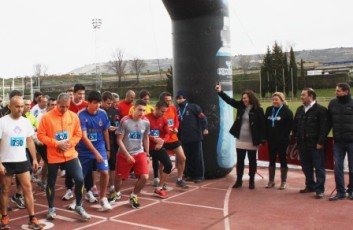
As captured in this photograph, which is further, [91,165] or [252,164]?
[252,164]

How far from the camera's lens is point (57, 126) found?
6.00 m

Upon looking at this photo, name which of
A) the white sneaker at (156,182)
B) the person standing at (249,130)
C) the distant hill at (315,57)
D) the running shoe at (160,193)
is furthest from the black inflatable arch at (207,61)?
the distant hill at (315,57)

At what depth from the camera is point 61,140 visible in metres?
6.00

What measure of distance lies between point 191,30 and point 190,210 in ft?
13.5

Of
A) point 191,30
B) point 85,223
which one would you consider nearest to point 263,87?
point 191,30

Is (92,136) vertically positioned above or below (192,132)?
above

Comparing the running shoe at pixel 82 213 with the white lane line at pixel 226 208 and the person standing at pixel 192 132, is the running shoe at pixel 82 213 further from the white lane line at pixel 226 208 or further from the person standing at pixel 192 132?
the person standing at pixel 192 132

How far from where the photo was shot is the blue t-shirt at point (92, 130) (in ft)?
21.6

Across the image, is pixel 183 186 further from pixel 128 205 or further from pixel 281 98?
pixel 281 98

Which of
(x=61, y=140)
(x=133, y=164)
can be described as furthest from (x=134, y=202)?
(x=61, y=140)

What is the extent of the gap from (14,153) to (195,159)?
4.26 meters

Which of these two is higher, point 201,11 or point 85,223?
point 201,11

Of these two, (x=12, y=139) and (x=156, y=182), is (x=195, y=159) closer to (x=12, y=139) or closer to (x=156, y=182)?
(x=156, y=182)

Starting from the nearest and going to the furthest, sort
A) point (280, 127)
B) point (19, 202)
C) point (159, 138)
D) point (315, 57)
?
point (19, 202)
point (159, 138)
point (280, 127)
point (315, 57)
